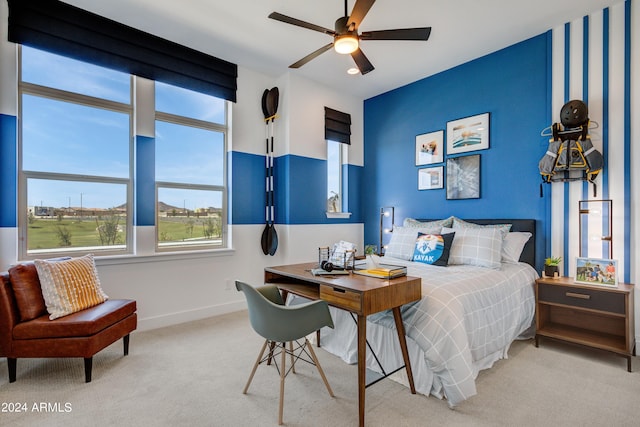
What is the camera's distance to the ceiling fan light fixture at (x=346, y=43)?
2.37m

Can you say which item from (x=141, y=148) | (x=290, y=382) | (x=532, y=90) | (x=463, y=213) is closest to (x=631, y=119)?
(x=532, y=90)

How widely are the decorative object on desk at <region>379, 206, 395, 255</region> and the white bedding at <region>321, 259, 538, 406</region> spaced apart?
175 cm

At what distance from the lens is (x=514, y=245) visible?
10.7 feet

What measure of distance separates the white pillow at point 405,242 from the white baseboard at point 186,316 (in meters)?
2.06

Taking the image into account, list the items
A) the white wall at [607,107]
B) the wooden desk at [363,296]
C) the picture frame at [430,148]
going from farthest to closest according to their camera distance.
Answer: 1. the picture frame at [430,148]
2. the white wall at [607,107]
3. the wooden desk at [363,296]

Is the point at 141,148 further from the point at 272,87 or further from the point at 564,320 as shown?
the point at 564,320

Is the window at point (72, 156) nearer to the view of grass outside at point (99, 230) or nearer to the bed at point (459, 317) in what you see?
the view of grass outside at point (99, 230)

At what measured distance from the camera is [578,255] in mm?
3078

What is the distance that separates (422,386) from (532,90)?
3.27m

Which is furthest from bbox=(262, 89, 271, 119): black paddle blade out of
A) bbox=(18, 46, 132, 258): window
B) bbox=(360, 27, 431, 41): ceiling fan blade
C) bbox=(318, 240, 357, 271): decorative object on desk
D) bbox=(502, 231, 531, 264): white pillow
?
bbox=(502, 231, 531, 264): white pillow

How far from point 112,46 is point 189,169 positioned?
1403 millimetres

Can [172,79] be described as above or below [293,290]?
above

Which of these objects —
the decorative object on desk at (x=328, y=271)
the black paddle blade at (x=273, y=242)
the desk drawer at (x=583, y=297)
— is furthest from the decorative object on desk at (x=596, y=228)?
the black paddle blade at (x=273, y=242)

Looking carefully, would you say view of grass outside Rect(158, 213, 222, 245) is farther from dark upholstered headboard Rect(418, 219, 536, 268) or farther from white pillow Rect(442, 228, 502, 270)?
dark upholstered headboard Rect(418, 219, 536, 268)
